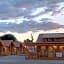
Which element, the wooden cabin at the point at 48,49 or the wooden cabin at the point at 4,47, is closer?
the wooden cabin at the point at 48,49

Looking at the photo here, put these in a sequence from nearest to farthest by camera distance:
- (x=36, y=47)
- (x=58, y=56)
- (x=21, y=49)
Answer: (x=58, y=56), (x=36, y=47), (x=21, y=49)

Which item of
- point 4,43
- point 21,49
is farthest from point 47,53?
point 21,49

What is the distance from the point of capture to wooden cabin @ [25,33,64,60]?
4622 cm

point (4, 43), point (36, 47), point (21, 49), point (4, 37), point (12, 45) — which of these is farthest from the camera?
point (4, 37)

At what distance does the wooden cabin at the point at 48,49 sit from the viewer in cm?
4622

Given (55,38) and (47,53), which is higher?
(55,38)

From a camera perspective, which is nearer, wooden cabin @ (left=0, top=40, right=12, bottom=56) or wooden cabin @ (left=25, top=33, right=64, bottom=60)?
wooden cabin @ (left=25, top=33, right=64, bottom=60)

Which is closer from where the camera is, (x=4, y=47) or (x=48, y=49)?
(x=48, y=49)

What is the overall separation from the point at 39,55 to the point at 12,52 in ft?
116

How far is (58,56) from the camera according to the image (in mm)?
45375

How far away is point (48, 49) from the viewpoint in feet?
165

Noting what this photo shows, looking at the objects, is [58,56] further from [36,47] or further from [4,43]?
[4,43]

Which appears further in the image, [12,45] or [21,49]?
[21,49]

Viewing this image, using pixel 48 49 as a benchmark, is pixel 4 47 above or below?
below
